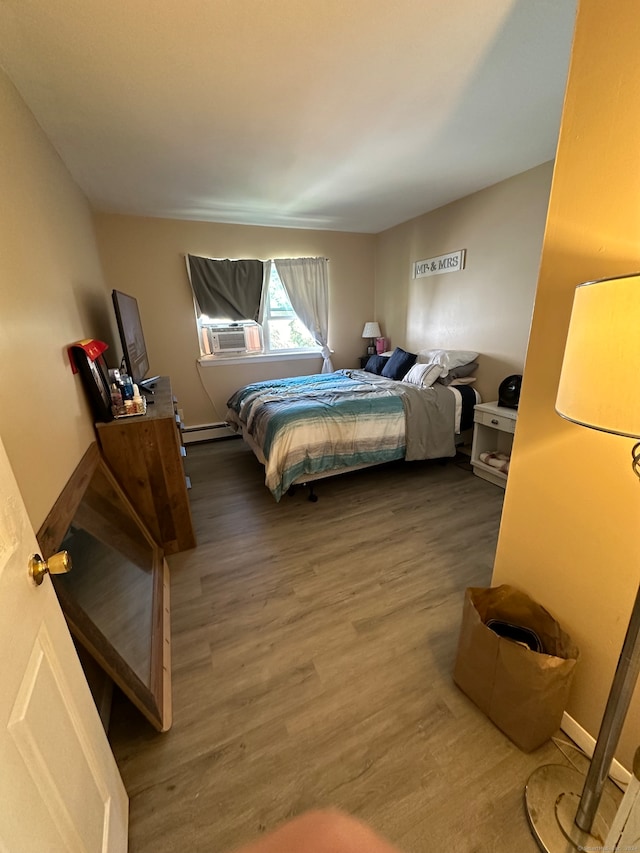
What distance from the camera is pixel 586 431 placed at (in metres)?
1.05

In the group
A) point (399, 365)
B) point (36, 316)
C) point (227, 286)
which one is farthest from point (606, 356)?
point (227, 286)

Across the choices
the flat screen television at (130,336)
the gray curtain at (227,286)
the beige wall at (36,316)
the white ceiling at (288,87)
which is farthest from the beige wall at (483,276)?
the beige wall at (36,316)

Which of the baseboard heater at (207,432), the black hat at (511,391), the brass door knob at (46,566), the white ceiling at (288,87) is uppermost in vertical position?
the white ceiling at (288,87)

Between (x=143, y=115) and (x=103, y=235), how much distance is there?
6.61 ft

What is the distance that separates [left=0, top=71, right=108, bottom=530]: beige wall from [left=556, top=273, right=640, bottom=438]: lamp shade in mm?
1472

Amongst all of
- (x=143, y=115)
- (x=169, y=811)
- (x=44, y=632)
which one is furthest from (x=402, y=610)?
(x=143, y=115)

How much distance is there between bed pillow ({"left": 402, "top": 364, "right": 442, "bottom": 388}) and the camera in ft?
10.9

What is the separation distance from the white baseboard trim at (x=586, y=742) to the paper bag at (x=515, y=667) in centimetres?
9

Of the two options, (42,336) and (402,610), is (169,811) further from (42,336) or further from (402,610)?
(42,336)

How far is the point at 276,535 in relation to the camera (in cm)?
237

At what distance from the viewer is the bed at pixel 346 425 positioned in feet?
8.42

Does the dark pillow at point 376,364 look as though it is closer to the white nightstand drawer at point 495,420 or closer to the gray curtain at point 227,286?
the white nightstand drawer at point 495,420

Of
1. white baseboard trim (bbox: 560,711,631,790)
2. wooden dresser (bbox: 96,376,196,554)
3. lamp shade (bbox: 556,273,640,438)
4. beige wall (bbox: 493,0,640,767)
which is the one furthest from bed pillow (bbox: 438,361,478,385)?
lamp shade (bbox: 556,273,640,438)

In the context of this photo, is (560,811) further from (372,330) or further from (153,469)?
(372,330)
